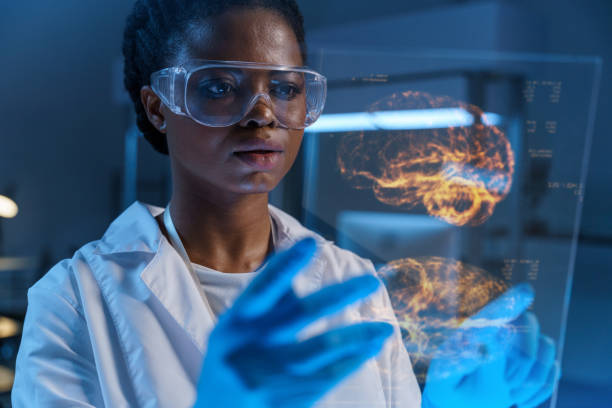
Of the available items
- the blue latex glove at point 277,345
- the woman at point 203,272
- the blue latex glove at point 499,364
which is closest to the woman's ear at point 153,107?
the woman at point 203,272

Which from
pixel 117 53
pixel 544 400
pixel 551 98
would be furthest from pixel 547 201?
pixel 117 53

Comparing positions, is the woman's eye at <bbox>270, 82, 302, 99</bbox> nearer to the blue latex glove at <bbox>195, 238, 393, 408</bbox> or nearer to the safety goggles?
the safety goggles

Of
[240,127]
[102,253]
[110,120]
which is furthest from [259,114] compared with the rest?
[110,120]

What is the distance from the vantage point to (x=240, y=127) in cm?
70

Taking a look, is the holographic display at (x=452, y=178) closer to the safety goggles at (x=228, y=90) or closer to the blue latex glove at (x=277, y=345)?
the safety goggles at (x=228, y=90)

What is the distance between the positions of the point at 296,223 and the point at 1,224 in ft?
2.34

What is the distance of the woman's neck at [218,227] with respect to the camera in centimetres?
80

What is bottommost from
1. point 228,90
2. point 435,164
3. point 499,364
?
point 499,364

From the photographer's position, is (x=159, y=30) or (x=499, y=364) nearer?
(x=159, y=30)

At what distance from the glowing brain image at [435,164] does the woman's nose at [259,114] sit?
25 cm

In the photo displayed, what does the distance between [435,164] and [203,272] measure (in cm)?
47

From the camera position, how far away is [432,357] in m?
0.93

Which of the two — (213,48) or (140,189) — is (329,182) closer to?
(213,48)

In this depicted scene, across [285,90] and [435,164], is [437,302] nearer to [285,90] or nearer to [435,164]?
[435,164]
